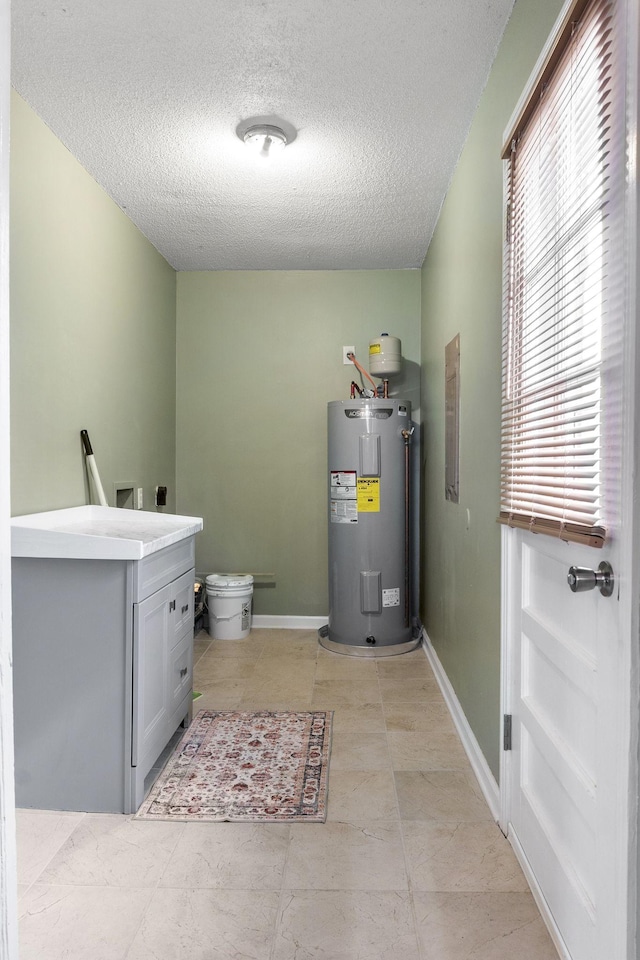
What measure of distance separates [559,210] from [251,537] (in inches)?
131

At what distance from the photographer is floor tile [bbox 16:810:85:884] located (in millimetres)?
1763

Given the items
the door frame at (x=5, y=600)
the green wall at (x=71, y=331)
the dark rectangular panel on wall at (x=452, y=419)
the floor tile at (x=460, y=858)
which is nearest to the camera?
the door frame at (x=5, y=600)

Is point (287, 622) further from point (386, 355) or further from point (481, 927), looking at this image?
point (481, 927)

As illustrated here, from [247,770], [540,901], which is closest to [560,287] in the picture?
[540,901]

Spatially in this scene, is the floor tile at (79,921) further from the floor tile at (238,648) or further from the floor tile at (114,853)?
the floor tile at (238,648)

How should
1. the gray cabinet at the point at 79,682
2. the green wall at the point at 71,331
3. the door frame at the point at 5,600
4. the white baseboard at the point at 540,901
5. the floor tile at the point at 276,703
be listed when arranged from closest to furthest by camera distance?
the door frame at the point at 5,600
the white baseboard at the point at 540,901
the gray cabinet at the point at 79,682
the green wall at the point at 71,331
the floor tile at the point at 276,703

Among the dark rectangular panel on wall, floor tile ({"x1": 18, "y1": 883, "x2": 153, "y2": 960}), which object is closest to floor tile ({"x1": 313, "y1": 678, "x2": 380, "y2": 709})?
the dark rectangular panel on wall

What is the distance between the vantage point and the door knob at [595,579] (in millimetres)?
1107

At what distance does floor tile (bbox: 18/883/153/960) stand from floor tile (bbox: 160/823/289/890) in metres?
0.13

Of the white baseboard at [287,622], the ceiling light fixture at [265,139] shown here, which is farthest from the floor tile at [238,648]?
the ceiling light fixture at [265,139]

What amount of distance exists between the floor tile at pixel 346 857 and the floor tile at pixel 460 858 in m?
0.05

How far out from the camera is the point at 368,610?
3.85 metres

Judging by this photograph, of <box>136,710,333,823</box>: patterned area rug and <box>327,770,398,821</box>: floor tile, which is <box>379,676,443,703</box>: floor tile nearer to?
<box>136,710,333,823</box>: patterned area rug

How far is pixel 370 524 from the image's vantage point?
3857 mm
